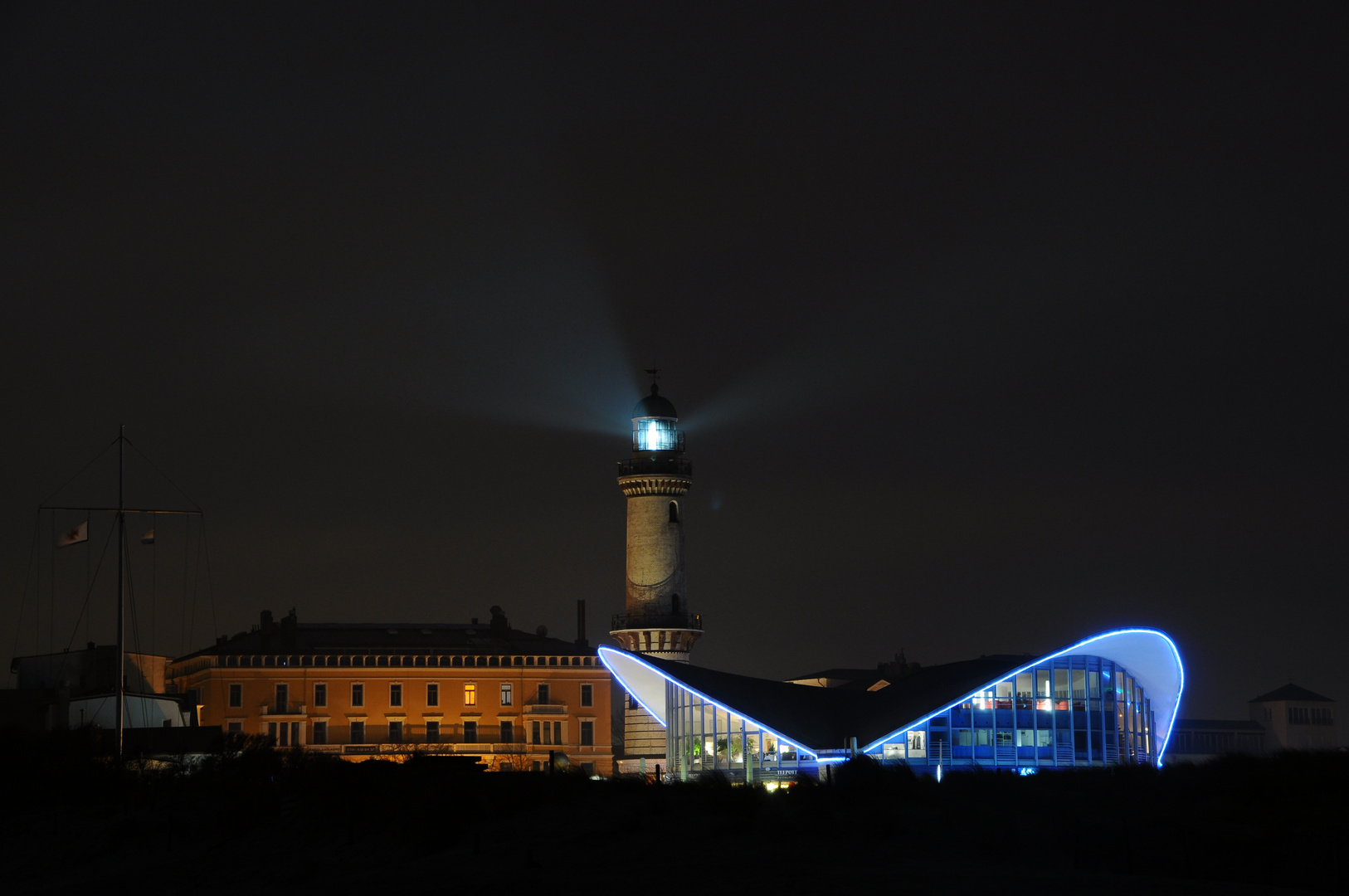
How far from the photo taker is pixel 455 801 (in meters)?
37.6

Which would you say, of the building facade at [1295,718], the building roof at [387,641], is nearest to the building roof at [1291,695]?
the building facade at [1295,718]

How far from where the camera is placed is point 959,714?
6009 centimetres

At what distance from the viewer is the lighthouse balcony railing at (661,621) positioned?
8056 centimetres

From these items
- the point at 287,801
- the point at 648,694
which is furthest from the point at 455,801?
the point at 648,694

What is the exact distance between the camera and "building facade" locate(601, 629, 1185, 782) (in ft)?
196

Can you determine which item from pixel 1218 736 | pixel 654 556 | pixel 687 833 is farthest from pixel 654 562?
pixel 1218 736

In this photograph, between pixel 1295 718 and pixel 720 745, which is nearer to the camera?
pixel 720 745

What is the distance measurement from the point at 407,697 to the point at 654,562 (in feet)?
48.7

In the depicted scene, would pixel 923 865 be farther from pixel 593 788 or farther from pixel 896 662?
pixel 896 662

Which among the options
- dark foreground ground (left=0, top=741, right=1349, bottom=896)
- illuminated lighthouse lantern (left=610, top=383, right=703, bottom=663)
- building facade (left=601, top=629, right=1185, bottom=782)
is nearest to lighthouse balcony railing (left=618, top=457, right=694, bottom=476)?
illuminated lighthouse lantern (left=610, top=383, right=703, bottom=663)

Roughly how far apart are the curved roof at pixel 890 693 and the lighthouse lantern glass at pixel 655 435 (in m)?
17.2

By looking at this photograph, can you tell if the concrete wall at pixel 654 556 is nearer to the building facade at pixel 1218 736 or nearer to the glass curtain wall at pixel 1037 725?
the glass curtain wall at pixel 1037 725

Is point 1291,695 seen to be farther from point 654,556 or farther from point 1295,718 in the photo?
point 654,556

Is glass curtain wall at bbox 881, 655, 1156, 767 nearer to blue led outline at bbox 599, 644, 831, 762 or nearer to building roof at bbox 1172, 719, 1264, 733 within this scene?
blue led outline at bbox 599, 644, 831, 762
